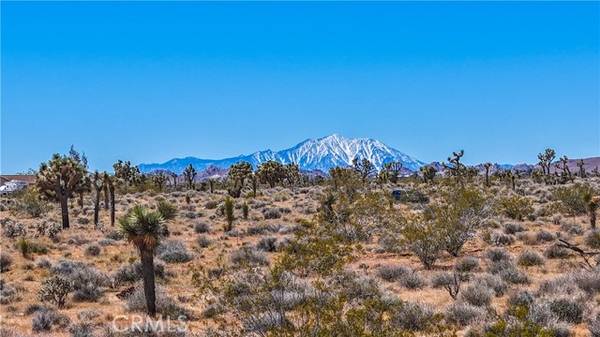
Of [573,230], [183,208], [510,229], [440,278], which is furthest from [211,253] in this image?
[183,208]

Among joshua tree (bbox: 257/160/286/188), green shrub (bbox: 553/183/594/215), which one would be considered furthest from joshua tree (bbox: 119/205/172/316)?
joshua tree (bbox: 257/160/286/188)

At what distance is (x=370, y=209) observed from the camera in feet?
81.8

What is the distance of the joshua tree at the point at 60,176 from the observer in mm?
40031

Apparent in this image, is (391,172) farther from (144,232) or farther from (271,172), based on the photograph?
(144,232)

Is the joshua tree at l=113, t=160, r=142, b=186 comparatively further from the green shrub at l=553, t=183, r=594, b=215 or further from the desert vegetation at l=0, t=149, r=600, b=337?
the green shrub at l=553, t=183, r=594, b=215

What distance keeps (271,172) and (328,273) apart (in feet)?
227

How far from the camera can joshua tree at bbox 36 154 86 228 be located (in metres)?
40.0

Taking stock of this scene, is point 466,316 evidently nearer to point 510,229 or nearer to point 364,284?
point 364,284

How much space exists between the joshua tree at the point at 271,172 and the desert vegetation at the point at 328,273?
38.4 metres

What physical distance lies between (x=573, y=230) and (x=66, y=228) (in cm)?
3005

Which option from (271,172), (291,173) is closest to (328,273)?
(271,172)

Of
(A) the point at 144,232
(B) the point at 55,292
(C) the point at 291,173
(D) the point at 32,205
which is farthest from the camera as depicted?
(C) the point at 291,173

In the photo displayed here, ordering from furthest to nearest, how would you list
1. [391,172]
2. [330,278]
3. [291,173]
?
[291,173]
[391,172]
[330,278]

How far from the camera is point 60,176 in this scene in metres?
40.5
